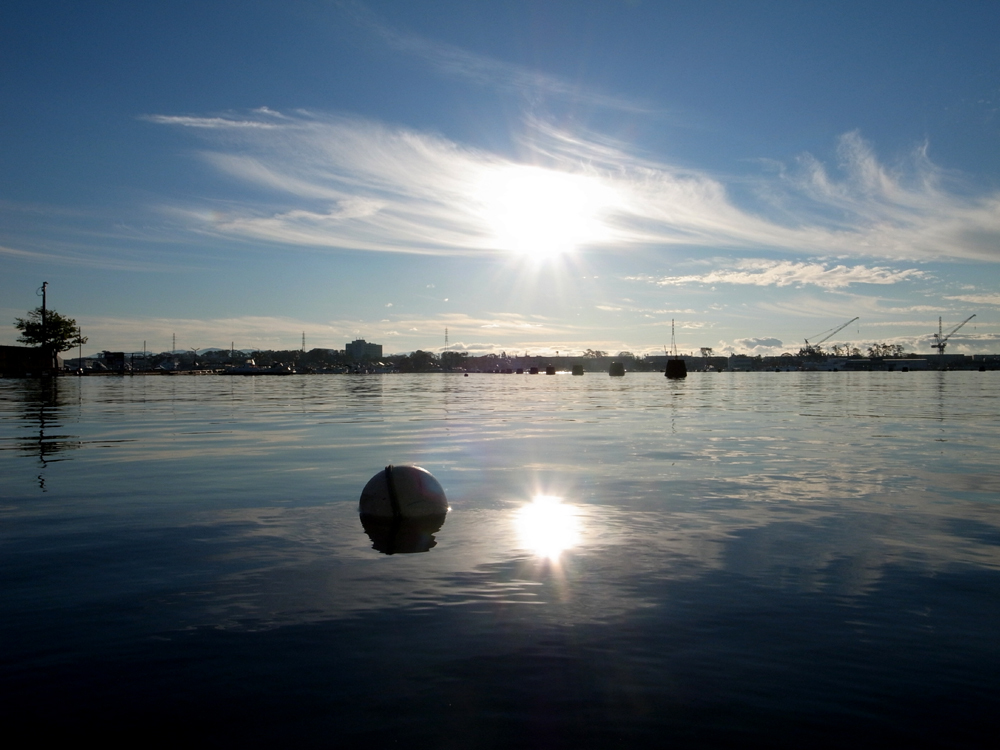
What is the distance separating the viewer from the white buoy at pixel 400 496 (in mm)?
14750

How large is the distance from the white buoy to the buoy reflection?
6.15 feet

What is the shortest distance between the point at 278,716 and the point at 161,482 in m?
14.6

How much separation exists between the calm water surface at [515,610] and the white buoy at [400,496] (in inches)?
21.6

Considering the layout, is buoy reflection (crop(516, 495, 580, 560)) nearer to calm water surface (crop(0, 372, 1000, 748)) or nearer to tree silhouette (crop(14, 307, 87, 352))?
calm water surface (crop(0, 372, 1000, 748))

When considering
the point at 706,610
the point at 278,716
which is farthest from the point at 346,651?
the point at 706,610

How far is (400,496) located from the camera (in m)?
14.7

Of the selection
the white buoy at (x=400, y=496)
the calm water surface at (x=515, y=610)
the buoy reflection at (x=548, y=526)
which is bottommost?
the buoy reflection at (x=548, y=526)

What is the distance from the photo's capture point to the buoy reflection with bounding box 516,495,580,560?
41.2ft

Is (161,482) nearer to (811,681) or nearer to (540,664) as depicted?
(540,664)

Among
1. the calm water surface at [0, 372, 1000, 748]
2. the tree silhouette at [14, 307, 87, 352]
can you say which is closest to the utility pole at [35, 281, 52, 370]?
the tree silhouette at [14, 307, 87, 352]

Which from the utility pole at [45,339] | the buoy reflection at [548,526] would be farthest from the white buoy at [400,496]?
the utility pole at [45,339]

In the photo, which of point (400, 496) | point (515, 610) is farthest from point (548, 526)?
point (515, 610)

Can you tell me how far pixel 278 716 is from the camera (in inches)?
252

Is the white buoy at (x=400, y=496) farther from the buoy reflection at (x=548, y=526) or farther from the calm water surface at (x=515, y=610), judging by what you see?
the buoy reflection at (x=548, y=526)
